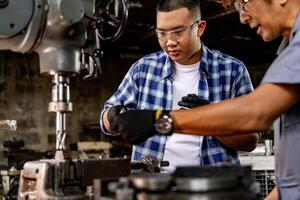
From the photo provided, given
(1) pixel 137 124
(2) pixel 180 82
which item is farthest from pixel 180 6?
(1) pixel 137 124

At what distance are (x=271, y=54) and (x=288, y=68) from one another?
7.04 meters

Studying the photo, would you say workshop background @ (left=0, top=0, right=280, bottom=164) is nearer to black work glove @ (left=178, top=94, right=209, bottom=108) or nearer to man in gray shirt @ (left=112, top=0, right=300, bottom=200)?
black work glove @ (left=178, top=94, right=209, bottom=108)

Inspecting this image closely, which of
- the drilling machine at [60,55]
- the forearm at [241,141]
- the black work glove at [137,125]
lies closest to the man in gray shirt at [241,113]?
the black work glove at [137,125]

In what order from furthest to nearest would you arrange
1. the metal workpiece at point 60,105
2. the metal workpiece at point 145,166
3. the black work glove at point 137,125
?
1. the metal workpiece at point 145,166
2. the metal workpiece at point 60,105
3. the black work glove at point 137,125

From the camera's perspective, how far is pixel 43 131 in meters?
7.45

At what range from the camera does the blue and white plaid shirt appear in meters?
2.38

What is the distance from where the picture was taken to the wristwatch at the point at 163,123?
1411 millimetres

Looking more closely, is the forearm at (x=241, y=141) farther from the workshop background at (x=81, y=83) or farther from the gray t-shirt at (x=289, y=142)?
the workshop background at (x=81, y=83)

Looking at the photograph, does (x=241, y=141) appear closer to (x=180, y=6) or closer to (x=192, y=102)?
(x=192, y=102)

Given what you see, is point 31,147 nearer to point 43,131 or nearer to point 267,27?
point 43,131

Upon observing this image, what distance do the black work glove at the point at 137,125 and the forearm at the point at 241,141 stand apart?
2.73 ft

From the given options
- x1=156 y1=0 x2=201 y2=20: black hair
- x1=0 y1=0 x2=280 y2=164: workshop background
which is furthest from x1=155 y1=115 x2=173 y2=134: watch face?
x1=0 y1=0 x2=280 y2=164: workshop background

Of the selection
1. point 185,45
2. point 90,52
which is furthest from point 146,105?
point 90,52

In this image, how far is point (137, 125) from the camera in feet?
4.59
